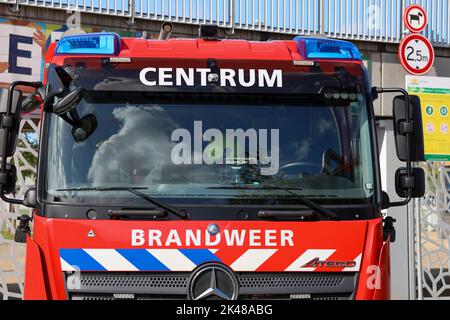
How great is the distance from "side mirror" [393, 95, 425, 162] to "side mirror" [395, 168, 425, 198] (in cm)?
10

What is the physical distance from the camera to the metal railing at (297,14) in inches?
399

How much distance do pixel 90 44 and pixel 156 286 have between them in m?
1.90

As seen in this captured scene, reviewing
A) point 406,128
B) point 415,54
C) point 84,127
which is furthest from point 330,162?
point 415,54

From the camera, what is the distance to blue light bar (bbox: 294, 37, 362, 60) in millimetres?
5195

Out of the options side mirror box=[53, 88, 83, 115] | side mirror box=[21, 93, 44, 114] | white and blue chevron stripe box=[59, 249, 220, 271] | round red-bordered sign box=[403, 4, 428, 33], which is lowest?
white and blue chevron stripe box=[59, 249, 220, 271]

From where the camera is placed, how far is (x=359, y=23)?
11422mm

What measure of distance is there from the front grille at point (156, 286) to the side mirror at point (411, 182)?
1146 millimetres

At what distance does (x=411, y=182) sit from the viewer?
513cm

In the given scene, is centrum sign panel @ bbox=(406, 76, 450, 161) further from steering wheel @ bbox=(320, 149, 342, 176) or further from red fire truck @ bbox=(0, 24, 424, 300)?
steering wheel @ bbox=(320, 149, 342, 176)

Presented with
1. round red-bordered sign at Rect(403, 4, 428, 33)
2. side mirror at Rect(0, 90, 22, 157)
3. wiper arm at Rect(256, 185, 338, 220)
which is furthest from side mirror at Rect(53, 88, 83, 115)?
round red-bordered sign at Rect(403, 4, 428, 33)

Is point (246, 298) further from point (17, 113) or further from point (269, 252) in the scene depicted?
point (17, 113)

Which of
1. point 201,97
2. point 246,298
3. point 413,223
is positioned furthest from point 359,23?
point 246,298

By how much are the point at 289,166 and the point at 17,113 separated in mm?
1991

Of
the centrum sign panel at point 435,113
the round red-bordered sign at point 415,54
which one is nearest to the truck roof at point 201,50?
the centrum sign panel at point 435,113
